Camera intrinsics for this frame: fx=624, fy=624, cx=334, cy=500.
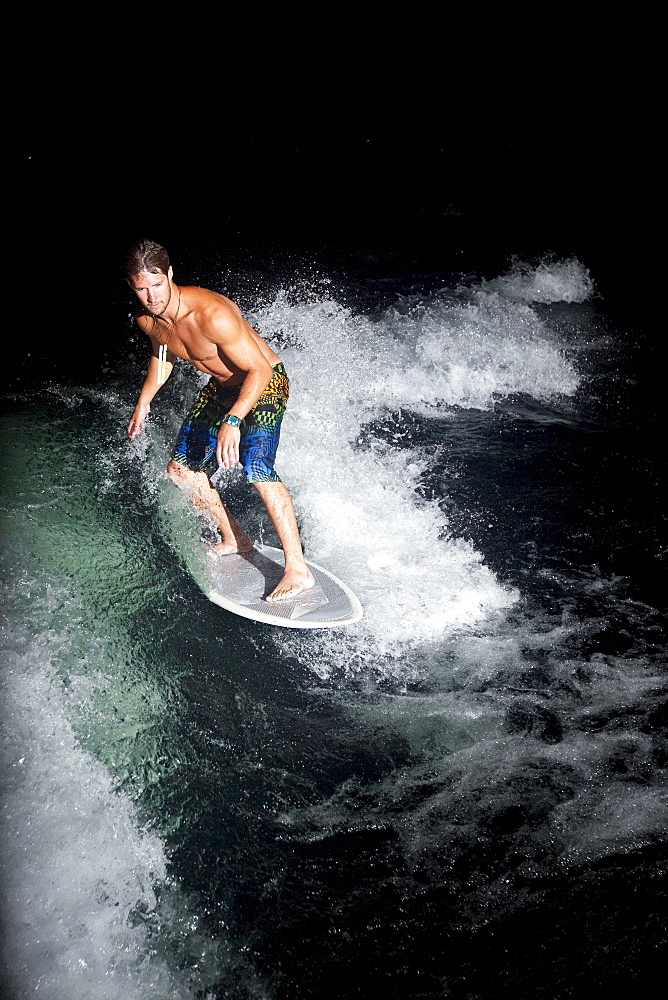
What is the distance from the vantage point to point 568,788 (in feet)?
9.41

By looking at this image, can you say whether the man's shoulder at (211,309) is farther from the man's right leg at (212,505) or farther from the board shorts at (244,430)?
the man's right leg at (212,505)

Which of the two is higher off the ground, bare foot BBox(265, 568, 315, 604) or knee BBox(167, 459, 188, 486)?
knee BBox(167, 459, 188, 486)

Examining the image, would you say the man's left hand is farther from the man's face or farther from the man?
the man's face

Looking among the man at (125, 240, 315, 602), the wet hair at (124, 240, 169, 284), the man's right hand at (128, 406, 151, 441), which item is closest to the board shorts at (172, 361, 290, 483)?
the man at (125, 240, 315, 602)

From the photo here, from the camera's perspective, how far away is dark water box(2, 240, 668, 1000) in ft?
7.54

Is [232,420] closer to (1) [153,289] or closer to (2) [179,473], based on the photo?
(1) [153,289]

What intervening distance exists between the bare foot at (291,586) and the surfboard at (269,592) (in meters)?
0.04

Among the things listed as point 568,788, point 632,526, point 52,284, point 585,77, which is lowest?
point 568,788

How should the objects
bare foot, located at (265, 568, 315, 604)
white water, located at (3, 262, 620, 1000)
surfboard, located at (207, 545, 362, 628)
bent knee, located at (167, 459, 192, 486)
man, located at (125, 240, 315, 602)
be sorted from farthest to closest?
1. bent knee, located at (167, 459, 192, 486)
2. bare foot, located at (265, 568, 315, 604)
3. surfboard, located at (207, 545, 362, 628)
4. man, located at (125, 240, 315, 602)
5. white water, located at (3, 262, 620, 1000)

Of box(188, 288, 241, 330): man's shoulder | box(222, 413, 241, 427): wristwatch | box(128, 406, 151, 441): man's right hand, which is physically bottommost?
box(128, 406, 151, 441): man's right hand

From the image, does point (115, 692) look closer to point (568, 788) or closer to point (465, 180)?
point (568, 788)

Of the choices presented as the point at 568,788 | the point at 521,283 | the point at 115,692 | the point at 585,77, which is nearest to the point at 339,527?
the point at 115,692

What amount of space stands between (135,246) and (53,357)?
15.6 feet

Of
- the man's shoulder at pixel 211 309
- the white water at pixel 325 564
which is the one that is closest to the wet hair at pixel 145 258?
the man's shoulder at pixel 211 309
